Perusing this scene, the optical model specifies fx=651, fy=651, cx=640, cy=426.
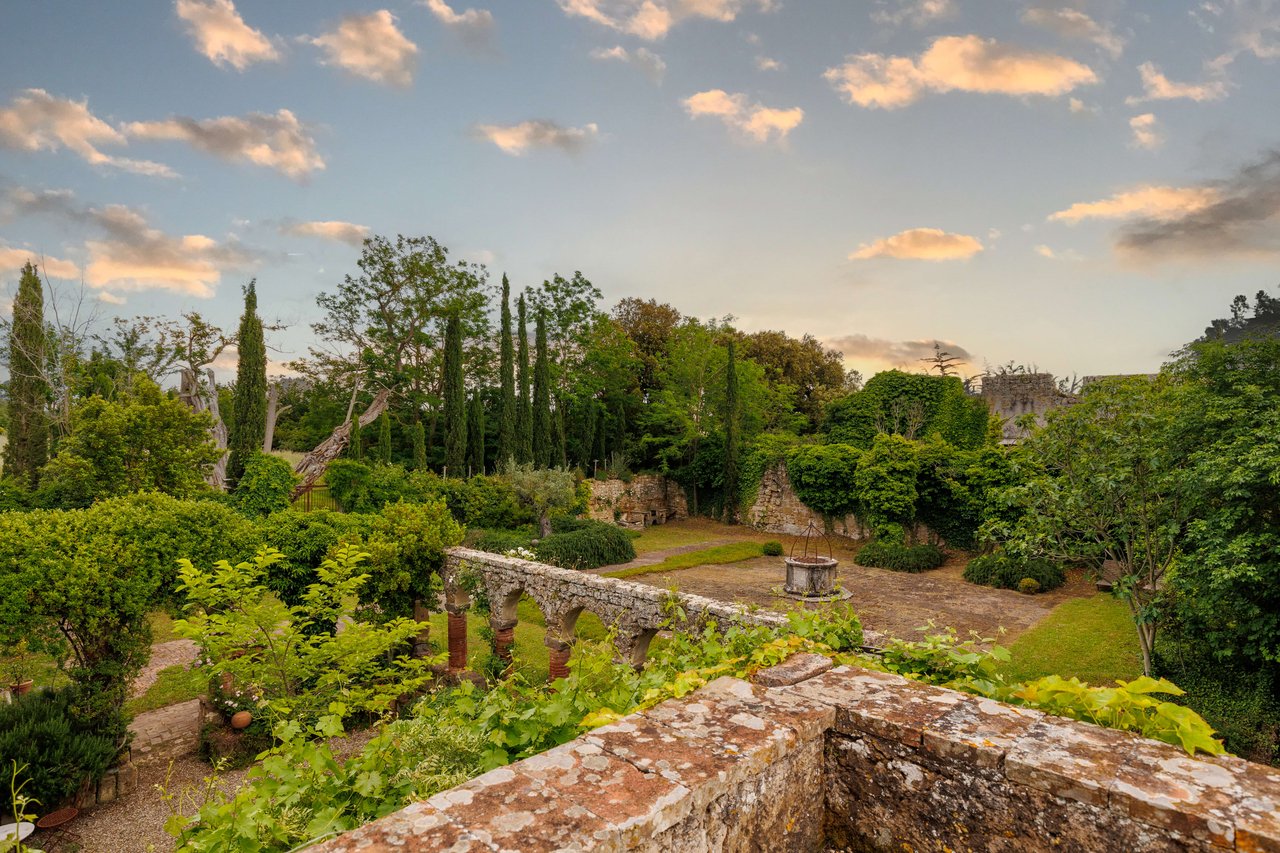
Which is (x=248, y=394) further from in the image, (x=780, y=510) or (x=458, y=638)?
(x=780, y=510)

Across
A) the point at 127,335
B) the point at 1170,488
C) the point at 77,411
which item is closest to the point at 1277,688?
the point at 1170,488

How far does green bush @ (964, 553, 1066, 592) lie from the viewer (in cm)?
1828

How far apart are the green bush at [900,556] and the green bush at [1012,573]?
1930mm

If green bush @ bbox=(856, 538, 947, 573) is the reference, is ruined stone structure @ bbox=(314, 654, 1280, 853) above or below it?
above

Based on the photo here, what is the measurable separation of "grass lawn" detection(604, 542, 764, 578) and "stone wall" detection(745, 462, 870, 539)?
3418mm

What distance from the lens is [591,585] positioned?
37.6 feet

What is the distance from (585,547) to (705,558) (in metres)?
4.70

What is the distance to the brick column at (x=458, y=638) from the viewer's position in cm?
1345

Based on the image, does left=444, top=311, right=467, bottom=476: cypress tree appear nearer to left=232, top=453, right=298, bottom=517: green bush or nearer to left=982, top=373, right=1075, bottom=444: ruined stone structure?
left=232, top=453, right=298, bottom=517: green bush

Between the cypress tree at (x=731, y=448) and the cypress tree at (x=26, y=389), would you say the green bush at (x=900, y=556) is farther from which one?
the cypress tree at (x=26, y=389)

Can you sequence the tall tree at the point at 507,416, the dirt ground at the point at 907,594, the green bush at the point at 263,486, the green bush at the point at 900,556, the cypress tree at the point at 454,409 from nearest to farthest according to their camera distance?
1. the dirt ground at the point at 907,594
2. the green bush at the point at 263,486
3. the green bush at the point at 900,556
4. the cypress tree at the point at 454,409
5. the tall tree at the point at 507,416

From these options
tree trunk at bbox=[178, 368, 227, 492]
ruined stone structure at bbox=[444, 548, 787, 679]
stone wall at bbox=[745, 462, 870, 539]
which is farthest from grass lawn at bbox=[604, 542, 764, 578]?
tree trunk at bbox=[178, 368, 227, 492]

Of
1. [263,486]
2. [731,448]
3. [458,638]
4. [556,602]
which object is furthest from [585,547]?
[731,448]

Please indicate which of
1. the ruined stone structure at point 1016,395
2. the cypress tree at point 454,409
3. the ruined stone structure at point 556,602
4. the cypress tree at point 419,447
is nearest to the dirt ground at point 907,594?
the ruined stone structure at point 556,602
